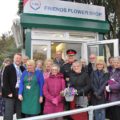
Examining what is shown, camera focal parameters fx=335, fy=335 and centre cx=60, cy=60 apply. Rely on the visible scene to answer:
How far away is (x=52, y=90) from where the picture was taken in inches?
242

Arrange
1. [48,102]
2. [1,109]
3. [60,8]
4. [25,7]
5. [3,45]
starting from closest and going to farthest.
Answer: [48,102] → [1,109] → [25,7] → [60,8] → [3,45]

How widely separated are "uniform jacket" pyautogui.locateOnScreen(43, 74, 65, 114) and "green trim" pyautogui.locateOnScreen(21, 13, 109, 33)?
370cm

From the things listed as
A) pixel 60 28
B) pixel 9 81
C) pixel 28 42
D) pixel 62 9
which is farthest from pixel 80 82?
pixel 62 9

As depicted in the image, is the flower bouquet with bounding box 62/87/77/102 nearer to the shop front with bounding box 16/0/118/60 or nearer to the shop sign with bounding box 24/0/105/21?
the shop front with bounding box 16/0/118/60

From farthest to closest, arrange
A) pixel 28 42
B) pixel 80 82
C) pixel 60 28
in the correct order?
pixel 60 28, pixel 28 42, pixel 80 82

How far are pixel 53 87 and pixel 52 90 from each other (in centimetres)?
6

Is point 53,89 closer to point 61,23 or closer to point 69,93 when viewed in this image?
point 69,93

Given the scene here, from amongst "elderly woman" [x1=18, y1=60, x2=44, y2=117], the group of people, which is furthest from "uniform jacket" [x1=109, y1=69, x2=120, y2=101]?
"elderly woman" [x1=18, y1=60, x2=44, y2=117]

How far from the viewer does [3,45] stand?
44.2 meters

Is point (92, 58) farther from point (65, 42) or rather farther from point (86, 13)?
point (86, 13)

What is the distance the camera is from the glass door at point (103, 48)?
977 cm

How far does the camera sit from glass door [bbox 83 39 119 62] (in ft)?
32.0

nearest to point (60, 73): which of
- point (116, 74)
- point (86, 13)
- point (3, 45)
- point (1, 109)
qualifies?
point (116, 74)

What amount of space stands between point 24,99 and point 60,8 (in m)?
4.77
